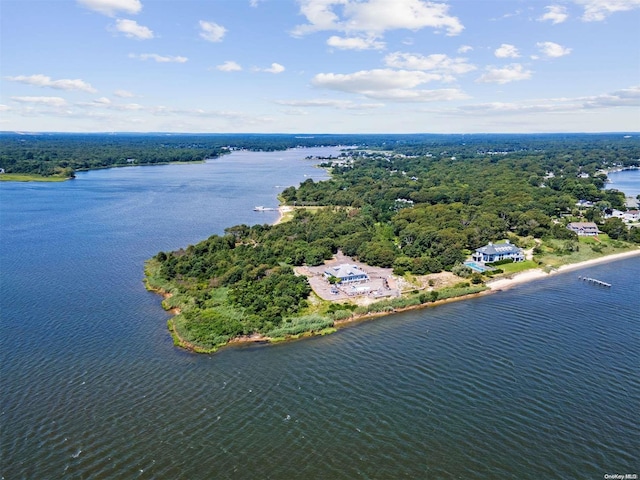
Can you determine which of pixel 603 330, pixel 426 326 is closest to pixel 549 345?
pixel 603 330

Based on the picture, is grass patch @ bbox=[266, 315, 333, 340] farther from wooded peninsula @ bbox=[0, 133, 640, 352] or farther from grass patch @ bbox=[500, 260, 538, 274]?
grass patch @ bbox=[500, 260, 538, 274]

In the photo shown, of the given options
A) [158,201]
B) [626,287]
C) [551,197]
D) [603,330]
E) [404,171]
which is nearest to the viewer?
[603,330]

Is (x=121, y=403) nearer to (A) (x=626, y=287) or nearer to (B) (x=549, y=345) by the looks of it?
(B) (x=549, y=345)

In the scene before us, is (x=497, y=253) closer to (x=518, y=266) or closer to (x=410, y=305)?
(x=518, y=266)

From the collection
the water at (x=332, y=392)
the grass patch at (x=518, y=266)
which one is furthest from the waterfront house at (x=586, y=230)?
the water at (x=332, y=392)

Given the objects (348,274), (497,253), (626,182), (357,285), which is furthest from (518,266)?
(626,182)

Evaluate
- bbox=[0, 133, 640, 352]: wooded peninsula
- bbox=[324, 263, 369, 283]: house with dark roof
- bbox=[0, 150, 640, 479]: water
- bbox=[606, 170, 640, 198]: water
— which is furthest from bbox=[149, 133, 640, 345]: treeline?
bbox=[606, 170, 640, 198]: water
